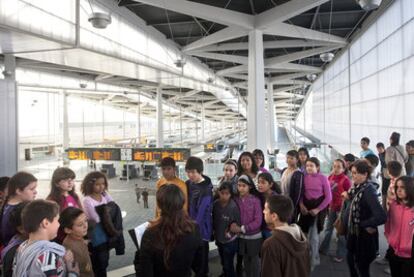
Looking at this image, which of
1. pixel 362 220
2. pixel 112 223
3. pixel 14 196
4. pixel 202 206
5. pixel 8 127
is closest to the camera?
pixel 14 196

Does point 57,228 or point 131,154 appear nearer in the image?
point 57,228

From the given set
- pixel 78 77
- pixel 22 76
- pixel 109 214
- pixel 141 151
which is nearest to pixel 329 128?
pixel 141 151

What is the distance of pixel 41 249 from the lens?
2461 mm

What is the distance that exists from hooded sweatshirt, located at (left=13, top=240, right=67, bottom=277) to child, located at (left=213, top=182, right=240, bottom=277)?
2181mm

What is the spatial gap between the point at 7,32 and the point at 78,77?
1739 centimetres

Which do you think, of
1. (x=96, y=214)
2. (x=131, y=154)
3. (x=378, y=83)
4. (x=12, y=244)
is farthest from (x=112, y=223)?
(x=378, y=83)

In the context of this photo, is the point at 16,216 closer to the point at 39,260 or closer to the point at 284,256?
the point at 39,260

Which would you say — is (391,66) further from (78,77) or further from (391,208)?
(78,77)

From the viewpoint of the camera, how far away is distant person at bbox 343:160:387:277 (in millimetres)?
3822

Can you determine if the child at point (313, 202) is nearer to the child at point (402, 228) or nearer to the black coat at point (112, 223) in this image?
the child at point (402, 228)

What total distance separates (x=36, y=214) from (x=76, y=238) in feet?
2.14

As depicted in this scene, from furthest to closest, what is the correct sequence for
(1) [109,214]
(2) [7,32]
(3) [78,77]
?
1. (3) [78,77]
2. (2) [7,32]
3. (1) [109,214]

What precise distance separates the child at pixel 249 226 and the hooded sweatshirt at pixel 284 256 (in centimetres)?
166

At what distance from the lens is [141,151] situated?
15.6 metres
